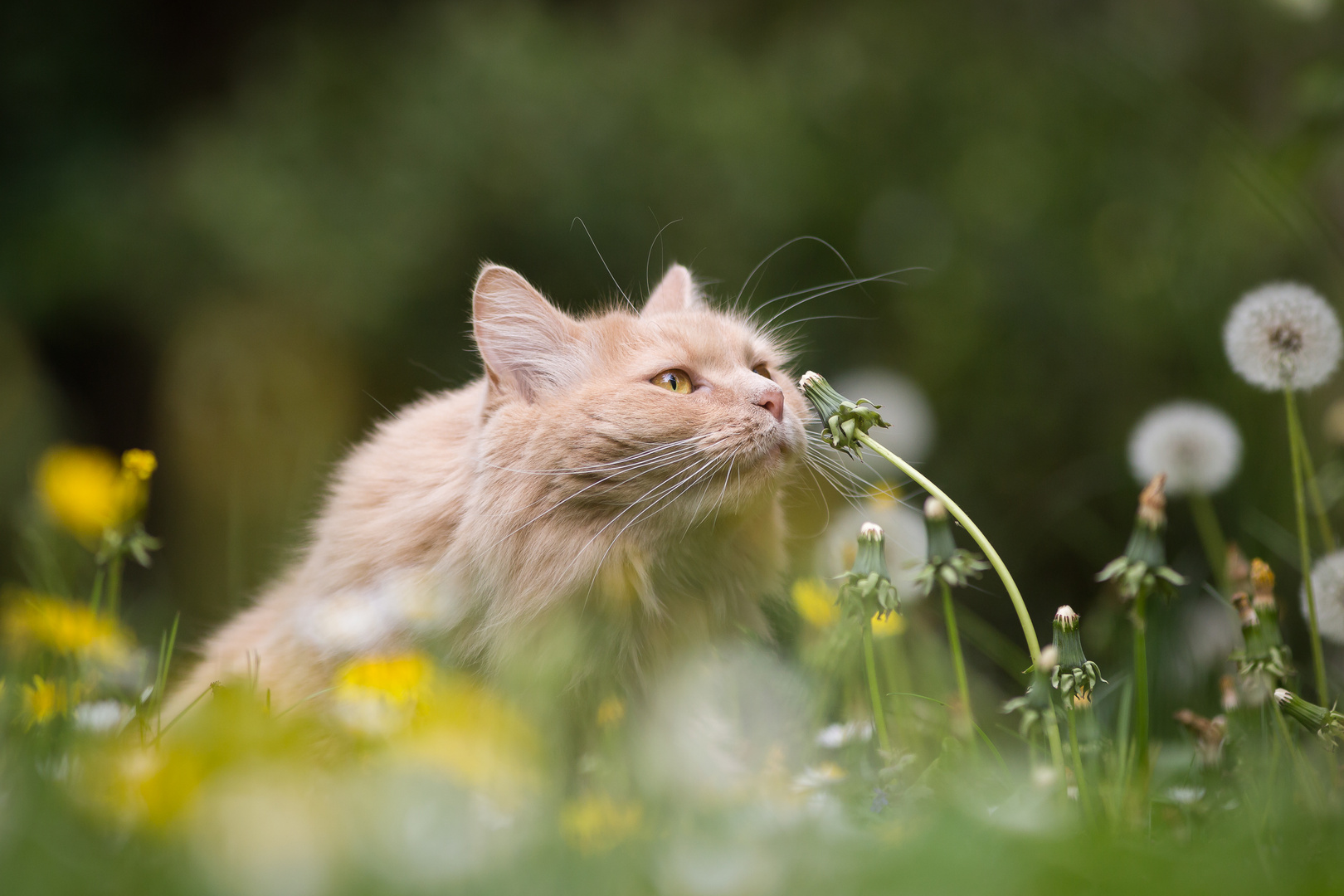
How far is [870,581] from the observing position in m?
1.24

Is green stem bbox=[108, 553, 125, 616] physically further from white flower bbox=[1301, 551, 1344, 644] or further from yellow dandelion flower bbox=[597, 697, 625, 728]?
white flower bbox=[1301, 551, 1344, 644]

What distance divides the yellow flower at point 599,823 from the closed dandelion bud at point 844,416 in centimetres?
57

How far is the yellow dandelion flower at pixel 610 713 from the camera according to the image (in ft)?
5.36

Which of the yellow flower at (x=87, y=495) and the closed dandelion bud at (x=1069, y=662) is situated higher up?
the yellow flower at (x=87, y=495)

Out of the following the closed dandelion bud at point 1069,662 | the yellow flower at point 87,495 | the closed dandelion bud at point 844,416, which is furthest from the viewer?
the yellow flower at point 87,495

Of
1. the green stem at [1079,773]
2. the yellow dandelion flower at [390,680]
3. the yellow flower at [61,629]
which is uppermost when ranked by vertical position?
the yellow flower at [61,629]

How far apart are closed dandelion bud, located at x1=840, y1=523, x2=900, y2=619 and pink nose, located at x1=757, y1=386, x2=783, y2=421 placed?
477 mm

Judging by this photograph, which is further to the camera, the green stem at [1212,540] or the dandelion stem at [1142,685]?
the green stem at [1212,540]

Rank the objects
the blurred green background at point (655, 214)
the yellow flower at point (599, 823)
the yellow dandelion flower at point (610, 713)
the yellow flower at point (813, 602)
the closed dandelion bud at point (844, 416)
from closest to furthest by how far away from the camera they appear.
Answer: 1. the yellow flower at point (599, 823)
2. the closed dandelion bud at point (844, 416)
3. the yellow dandelion flower at point (610, 713)
4. the yellow flower at point (813, 602)
5. the blurred green background at point (655, 214)

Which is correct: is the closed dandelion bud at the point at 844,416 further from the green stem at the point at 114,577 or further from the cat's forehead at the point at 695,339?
the green stem at the point at 114,577

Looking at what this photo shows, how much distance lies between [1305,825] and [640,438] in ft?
3.53

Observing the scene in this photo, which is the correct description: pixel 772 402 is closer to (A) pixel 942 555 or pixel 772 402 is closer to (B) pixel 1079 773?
(A) pixel 942 555

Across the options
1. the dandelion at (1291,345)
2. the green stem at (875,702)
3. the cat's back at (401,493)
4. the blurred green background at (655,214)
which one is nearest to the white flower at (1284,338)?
the dandelion at (1291,345)

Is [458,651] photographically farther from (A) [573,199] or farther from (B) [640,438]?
(A) [573,199]
